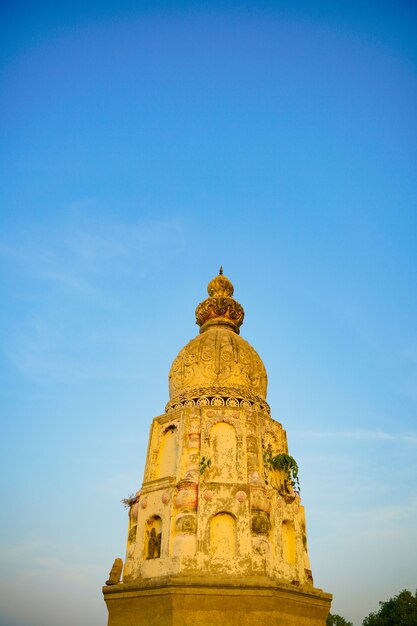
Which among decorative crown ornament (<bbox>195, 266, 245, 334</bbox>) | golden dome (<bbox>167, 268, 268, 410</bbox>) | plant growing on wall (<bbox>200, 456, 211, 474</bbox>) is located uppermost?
decorative crown ornament (<bbox>195, 266, 245, 334</bbox>)

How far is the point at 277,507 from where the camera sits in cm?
1717

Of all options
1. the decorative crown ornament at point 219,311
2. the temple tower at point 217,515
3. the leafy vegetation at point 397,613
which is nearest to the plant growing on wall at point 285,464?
the temple tower at point 217,515

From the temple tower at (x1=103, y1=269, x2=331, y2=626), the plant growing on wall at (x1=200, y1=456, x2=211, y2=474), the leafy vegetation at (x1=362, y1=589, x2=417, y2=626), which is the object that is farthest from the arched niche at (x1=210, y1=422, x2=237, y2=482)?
the leafy vegetation at (x1=362, y1=589, x2=417, y2=626)

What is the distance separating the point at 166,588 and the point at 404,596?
23.5 metres

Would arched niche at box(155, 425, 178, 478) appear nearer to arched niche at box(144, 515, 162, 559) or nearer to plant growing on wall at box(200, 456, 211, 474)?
plant growing on wall at box(200, 456, 211, 474)

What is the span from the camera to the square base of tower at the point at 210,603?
14094 mm

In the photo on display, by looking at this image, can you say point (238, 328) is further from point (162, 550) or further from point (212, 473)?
point (162, 550)

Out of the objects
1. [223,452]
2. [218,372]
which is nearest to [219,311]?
[218,372]

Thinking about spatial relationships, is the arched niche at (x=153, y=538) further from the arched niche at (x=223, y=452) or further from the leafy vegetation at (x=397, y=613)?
the leafy vegetation at (x=397, y=613)

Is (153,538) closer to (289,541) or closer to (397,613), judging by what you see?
(289,541)

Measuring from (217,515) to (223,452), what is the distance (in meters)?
2.19

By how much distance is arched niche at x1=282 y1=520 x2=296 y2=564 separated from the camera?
17359 millimetres

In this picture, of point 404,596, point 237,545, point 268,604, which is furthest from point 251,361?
point 404,596

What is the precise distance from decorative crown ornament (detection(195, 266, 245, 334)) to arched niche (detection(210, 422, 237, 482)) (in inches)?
224
